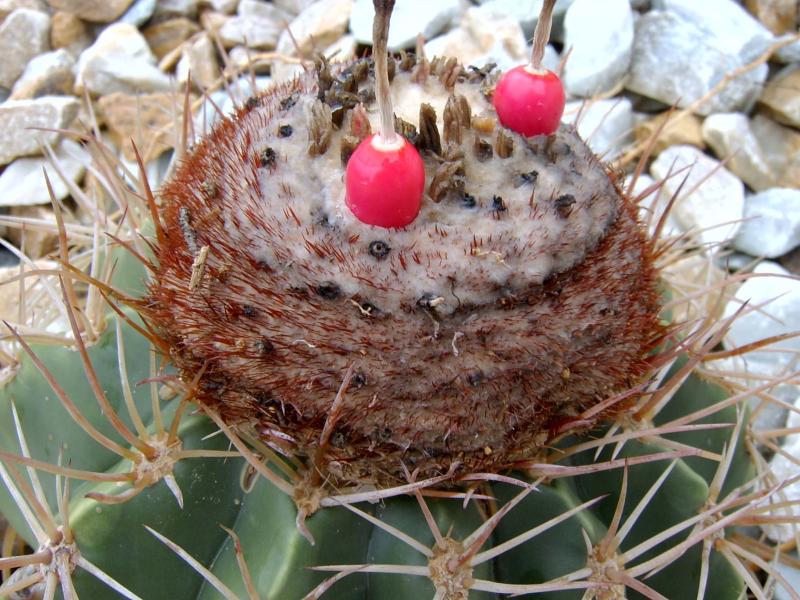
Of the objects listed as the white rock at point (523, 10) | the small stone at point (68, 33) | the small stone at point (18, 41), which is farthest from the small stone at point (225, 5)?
the white rock at point (523, 10)

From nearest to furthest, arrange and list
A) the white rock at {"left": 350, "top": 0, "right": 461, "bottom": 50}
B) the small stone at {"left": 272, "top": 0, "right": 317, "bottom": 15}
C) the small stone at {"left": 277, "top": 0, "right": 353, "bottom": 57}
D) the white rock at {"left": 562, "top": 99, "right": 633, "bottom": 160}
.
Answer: the white rock at {"left": 562, "top": 99, "right": 633, "bottom": 160} < the white rock at {"left": 350, "top": 0, "right": 461, "bottom": 50} < the small stone at {"left": 277, "top": 0, "right": 353, "bottom": 57} < the small stone at {"left": 272, "top": 0, "right": 317, "bottom": 15}

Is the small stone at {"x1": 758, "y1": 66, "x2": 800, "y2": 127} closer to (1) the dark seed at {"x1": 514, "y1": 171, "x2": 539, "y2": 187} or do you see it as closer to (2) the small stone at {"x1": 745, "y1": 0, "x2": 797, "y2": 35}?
Result: (2) the small stone at {"x1": 745, "y1": 0, "x2": 797, "y2": 35}

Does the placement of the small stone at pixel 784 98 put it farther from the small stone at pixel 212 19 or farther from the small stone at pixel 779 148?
the small stone at pixel 212 19

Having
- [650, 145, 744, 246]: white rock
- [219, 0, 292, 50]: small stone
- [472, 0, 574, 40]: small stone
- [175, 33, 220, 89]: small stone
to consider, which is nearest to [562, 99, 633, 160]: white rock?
[650, 145, 744, 246]: white rock

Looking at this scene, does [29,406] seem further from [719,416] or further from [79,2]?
[79,2]

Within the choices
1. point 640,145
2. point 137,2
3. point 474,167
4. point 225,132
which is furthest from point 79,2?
point 474,167

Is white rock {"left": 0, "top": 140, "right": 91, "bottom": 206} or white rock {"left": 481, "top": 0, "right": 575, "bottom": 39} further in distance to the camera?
white rock {"left": 481, "top": 0, "right": 575, "bottom": 39}
